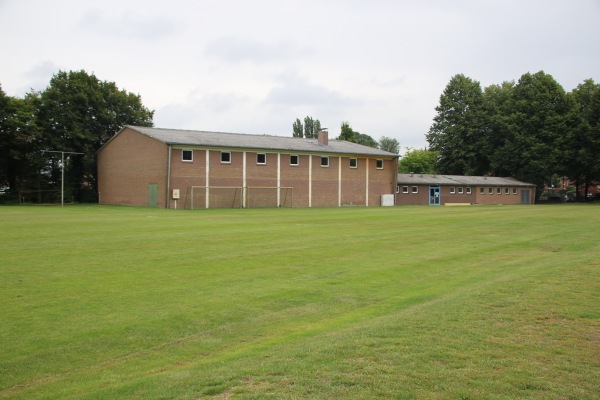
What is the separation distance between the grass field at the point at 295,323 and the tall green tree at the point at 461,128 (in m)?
70.7

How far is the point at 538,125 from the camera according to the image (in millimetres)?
71375

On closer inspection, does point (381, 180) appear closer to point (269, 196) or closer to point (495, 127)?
point (269, 196)

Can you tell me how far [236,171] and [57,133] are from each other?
24.1 metres

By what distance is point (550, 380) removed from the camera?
189 inches

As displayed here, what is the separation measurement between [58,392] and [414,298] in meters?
6.32

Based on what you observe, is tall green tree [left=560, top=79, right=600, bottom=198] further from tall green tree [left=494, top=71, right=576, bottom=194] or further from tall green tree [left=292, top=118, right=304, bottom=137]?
tall green tree [left=292, top=118, right=304, bottom=137]

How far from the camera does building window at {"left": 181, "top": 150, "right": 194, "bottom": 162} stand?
46.2 m

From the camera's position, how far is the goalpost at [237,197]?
152ft

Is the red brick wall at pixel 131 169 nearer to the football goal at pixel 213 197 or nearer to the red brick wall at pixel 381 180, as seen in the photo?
the football goal at pixel 213 197

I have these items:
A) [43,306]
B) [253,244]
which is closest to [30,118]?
[253,244]

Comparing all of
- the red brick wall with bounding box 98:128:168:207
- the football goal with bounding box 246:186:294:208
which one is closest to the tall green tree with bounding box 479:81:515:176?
the football goal with bounding box 246:186:294:208

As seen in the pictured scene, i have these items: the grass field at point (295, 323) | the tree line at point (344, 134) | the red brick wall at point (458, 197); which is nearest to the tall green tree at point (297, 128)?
the tree line at point (344, 134)

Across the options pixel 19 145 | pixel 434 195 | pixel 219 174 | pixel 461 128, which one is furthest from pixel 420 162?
pixel 19 145

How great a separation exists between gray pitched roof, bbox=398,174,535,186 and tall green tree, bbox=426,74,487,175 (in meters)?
9.32
